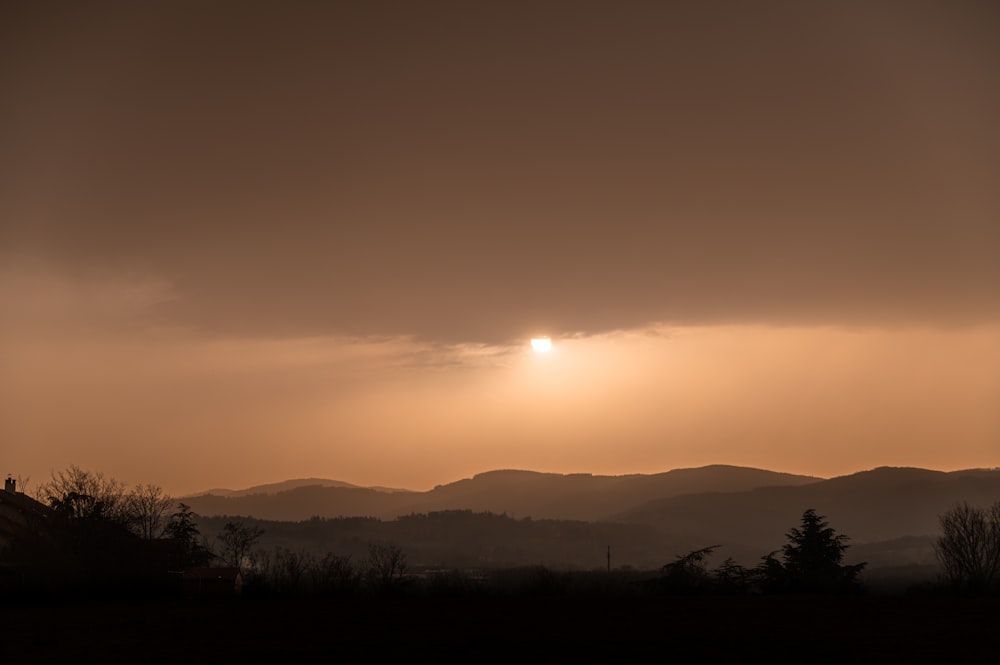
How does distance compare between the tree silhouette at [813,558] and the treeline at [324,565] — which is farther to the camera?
the tree silhouette at [813,558]

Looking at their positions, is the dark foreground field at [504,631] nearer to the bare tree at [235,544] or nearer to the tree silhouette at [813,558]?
the tree silhouette at [813,558]

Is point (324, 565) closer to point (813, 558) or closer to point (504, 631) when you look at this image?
point (504, 631)

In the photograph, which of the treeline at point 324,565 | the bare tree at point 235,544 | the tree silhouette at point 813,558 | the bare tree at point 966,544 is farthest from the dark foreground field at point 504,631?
the bare tree at point 235,544

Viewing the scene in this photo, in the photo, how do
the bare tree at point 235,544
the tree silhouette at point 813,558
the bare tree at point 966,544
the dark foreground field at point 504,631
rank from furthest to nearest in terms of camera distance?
1. the bare tree at point 235,544
2. the bare tree at point 966,544
3. the tree silhouette at point 813,558
4. the dark foreground field at point 504,631

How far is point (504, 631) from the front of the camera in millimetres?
32469

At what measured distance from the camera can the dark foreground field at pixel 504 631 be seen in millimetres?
27656

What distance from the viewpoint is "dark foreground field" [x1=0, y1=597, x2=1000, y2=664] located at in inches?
1089

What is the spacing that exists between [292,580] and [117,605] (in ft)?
30.9

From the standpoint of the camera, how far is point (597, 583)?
47719 mm

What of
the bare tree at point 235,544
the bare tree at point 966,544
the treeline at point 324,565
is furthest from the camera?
the bare tree at point 235,544

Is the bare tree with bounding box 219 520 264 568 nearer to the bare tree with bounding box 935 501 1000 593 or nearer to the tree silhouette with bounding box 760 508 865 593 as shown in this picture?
the tree silhouette with bounding box 760 508 865 593

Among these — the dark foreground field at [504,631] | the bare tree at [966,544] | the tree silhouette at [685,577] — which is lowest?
the dark foreground field at [504,631]

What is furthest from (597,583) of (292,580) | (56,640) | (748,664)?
(56,640)

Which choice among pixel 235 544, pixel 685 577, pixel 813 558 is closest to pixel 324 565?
pixel 685 577
